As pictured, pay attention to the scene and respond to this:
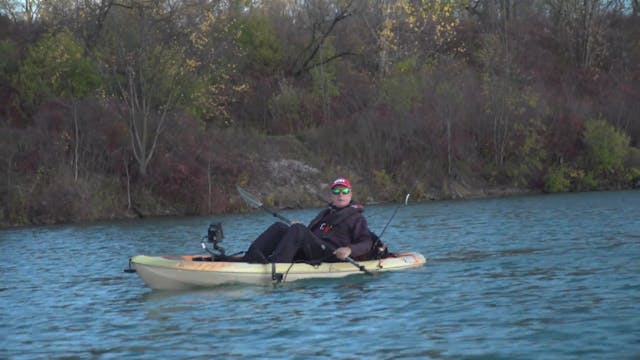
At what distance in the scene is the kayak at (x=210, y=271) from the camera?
14531 mm

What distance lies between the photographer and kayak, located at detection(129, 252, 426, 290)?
1453cm

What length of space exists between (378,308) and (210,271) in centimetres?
295

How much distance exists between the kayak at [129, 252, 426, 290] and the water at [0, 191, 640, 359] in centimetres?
17

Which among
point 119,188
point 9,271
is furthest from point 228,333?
point 119,188

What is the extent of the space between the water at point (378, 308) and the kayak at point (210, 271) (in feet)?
0.57

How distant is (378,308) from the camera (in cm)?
1264

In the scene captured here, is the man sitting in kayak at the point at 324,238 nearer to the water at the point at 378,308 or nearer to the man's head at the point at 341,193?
the man's head at the point at 341,193

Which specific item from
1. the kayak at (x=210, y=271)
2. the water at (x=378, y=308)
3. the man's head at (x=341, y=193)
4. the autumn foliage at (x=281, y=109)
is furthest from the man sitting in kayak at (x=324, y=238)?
the autumn foliage at (x=281, y=109)

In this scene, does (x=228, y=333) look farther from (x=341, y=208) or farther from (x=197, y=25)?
(x=197, y=25)

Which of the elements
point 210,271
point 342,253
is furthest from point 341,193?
point 210,271

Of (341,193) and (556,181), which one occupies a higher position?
(341,193)

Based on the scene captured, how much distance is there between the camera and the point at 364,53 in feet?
178

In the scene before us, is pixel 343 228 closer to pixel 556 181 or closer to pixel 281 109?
pixel 556 181

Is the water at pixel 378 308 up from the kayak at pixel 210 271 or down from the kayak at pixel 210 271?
down
